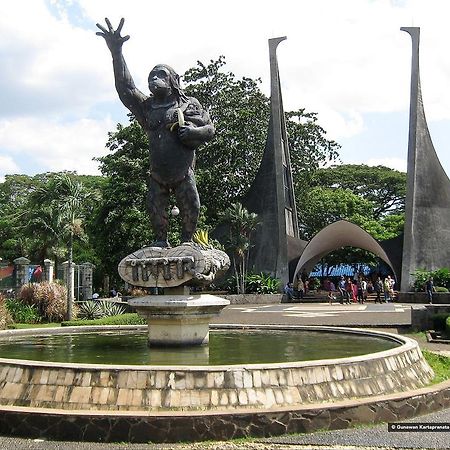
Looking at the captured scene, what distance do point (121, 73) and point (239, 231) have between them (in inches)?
1019

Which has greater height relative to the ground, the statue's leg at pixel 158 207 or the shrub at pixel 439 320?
the statue's leg at pixel 158 207

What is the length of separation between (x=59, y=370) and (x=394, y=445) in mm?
3166

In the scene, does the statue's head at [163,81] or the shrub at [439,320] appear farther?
the shrub at [439,320]

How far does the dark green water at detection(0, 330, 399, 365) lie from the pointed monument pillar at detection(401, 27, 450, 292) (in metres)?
25.0

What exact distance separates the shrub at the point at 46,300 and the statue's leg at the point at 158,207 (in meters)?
15.5

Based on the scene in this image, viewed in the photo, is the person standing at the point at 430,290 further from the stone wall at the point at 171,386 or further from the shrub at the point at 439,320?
the stone wall at the point at 171,386

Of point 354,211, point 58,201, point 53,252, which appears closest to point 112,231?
point 58,201

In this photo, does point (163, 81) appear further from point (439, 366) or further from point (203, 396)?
point (439, 366)

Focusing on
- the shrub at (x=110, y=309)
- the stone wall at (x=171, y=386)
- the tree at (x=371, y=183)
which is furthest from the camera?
the tree at (x=371, y=183)

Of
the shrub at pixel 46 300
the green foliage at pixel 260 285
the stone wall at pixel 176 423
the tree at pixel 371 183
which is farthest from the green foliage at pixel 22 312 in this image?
the tree at pixel 371 183

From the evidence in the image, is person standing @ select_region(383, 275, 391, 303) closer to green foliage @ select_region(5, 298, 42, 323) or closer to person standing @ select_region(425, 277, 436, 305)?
person standing @ select_region(425, 277, 436, 305)

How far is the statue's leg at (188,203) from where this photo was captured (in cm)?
882

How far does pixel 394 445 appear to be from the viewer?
5.38 meters

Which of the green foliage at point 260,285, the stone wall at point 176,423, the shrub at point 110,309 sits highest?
the green foliage at point 260,285
